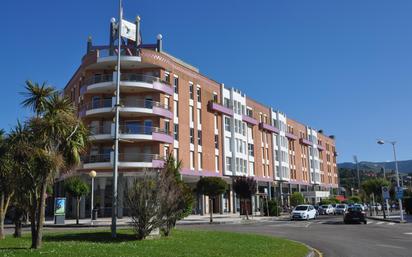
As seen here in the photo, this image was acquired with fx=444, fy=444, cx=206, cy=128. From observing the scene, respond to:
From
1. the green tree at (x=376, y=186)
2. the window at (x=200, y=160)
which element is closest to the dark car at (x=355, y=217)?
the green tree at (x=376, y=186)

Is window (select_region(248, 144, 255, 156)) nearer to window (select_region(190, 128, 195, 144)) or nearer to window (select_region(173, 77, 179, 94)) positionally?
window (select_region(190, 128, 195, 144))

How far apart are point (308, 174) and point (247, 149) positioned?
34.8 meters

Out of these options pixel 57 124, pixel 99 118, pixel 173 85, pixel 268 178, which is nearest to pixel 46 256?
pixel 57 124

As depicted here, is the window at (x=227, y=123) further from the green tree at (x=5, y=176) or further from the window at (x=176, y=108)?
the green tree at (x=5, y=176)

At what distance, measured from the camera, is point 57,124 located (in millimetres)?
15688

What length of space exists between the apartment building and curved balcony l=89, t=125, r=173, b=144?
0.35ft

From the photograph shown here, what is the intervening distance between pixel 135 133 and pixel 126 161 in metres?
3.17

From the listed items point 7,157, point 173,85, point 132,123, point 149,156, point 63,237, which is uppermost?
point 173,85

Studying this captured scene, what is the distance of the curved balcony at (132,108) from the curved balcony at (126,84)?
1.43 m

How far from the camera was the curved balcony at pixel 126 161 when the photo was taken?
4700cm

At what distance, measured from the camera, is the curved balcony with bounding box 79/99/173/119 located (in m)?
48.8

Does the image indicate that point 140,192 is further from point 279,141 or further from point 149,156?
point 279,141

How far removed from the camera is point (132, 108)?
48594 mm

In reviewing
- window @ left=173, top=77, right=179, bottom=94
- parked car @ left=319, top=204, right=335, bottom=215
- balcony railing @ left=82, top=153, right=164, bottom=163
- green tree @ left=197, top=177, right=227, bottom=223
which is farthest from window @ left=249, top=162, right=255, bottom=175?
green tree @ left=197, top=177, right=227, bottom=223
